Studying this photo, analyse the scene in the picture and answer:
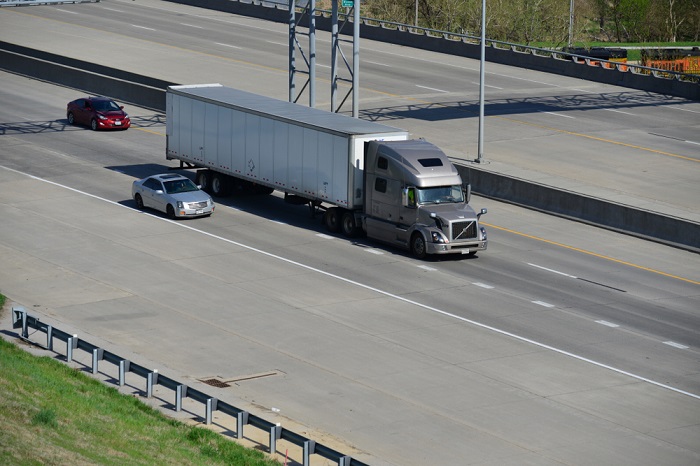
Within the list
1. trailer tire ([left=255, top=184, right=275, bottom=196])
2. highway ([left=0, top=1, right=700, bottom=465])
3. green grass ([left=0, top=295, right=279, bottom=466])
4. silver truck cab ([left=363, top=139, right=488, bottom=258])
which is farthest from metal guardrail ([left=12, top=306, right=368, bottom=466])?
trailer tire ([left=255, top=184, right=275, bottom=196])

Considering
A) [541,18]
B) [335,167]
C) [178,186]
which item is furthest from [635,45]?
[178,186]

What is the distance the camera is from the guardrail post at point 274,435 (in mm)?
19219

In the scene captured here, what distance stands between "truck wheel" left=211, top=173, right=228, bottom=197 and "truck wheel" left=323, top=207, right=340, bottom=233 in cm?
557

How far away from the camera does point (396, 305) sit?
29.5 meters

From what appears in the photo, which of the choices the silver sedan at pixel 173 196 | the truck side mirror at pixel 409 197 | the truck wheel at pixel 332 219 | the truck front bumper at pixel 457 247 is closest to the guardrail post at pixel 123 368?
the truck front bumper at pixel 457 247

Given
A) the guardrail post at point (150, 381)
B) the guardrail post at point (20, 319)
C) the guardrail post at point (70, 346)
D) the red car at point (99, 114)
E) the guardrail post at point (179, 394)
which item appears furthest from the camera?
the red car at point (99, 114)

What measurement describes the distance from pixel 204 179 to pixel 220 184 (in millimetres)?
986

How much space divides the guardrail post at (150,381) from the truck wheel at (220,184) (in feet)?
66.2

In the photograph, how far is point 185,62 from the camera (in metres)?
67.4

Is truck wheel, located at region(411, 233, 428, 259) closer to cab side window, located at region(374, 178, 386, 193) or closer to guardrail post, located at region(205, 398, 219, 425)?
cab side window, located at region(374, 178, 386, 193)

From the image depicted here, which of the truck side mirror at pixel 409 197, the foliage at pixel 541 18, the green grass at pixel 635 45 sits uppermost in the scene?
the foliage at pixel 541 18

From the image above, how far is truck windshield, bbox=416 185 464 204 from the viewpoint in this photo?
34656mm

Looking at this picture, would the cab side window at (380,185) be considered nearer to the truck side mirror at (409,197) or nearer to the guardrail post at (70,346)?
the truck side mirror at (409,197)

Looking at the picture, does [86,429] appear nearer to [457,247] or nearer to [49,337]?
[49,337]
